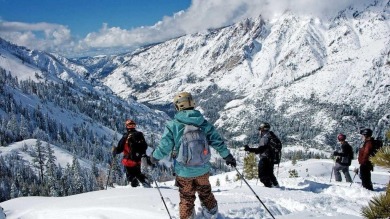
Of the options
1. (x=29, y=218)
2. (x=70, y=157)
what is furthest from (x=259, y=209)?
(x=70, y=157)

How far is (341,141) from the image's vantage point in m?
21.0

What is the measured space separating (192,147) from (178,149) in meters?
0.35

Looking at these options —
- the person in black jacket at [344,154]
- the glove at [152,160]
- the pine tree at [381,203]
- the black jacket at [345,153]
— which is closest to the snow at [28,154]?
the person in black jacket at [344,154]

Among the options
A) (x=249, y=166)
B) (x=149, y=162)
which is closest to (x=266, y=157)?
(x=149, y=162)

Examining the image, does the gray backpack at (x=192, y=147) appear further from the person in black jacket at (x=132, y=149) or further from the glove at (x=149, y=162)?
the person in black jacket at (x=132, y=149)

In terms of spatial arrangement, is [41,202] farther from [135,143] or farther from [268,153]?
[268,153]

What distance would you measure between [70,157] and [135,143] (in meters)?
164

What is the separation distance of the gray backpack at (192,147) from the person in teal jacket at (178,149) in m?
0.09

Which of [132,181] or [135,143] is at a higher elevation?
[135,143]

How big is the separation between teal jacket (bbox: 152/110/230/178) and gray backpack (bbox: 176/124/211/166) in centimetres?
13

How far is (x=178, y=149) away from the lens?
884cm

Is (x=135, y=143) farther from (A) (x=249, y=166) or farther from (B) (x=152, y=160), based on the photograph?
(A) (x=249, y=166)

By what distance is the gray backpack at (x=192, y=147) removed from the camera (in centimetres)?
871

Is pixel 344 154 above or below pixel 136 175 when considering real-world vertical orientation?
below
